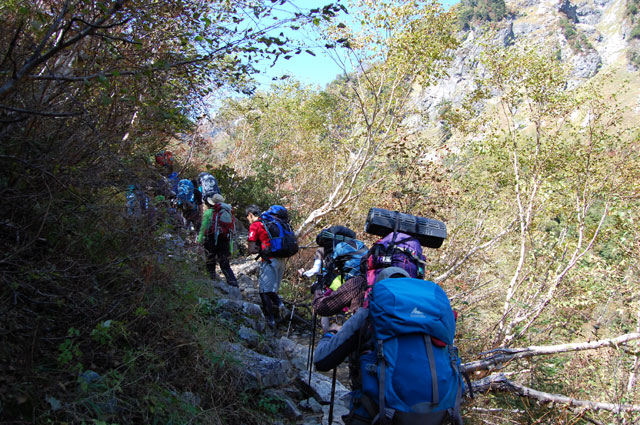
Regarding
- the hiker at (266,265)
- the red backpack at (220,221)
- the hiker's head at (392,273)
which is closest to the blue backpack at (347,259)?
the hiker's head at (392,273)

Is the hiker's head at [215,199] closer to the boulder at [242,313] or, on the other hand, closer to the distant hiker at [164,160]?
the distant hiker at [164,160]

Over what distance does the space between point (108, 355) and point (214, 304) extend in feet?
6.13

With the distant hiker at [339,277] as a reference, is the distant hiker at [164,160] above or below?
above

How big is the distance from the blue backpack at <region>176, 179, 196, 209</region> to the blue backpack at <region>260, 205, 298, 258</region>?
224cm

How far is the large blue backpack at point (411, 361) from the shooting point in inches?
92.1

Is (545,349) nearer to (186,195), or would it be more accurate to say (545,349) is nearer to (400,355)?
(400,355)

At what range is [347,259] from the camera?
4492mm

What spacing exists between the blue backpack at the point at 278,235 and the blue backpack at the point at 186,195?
224 centimetres

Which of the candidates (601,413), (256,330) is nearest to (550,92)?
(601,413)

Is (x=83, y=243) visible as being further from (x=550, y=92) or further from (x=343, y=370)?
(x=550, y=92)

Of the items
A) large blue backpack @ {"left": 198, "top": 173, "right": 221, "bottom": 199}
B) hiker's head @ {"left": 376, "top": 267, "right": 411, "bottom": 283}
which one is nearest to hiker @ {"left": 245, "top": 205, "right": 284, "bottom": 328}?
large blue backpack @ {"left": 198, "top": 173, "right": 221, "bottom": 199}

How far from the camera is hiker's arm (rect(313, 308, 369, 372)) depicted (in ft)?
8.58

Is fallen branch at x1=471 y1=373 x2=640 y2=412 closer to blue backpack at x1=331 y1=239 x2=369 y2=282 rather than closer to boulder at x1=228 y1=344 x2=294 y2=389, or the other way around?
blue backpack at x1=331 y1=239 x2=369 y2=282

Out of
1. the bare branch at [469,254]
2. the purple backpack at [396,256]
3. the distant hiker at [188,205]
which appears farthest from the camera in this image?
the bare branch at [469,254]
